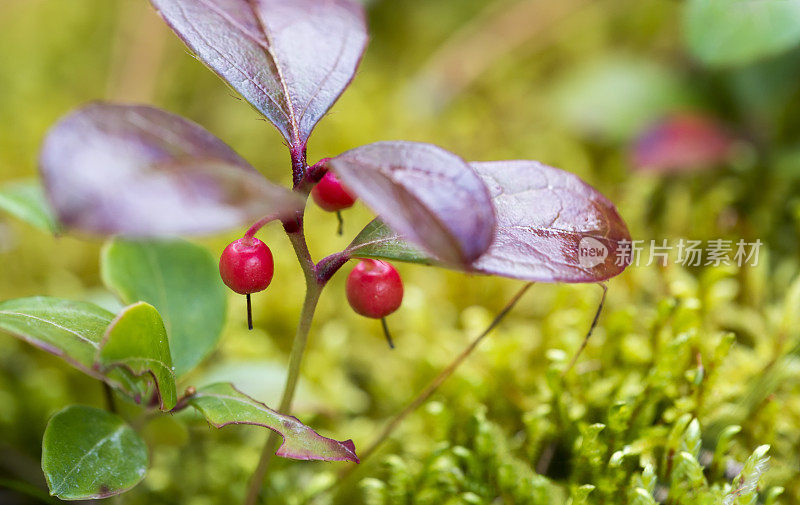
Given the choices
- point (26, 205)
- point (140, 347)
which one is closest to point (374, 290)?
point (140, 347)

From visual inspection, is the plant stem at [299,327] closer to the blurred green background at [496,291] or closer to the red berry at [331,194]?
the red berry at [331,194]

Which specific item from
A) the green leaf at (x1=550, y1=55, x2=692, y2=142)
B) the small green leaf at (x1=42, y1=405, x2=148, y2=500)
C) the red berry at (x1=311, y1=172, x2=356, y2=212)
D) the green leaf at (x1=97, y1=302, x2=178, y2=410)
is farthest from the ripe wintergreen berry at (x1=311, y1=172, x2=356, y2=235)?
the green leaf at (x1=550, y1=55, x2=692, y2=142)

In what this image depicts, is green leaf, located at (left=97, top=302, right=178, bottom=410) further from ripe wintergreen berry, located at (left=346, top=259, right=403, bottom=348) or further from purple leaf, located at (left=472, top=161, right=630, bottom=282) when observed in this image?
purple leaf, located at (left=472, top=161, right=630, bottom=282)

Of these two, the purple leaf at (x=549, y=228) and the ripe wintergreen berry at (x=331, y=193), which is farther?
the ripe wintergreen berry at (x=331, y=193)

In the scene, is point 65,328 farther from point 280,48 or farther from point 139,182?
point 280,48

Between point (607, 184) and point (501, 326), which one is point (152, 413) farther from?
point (607, 184)

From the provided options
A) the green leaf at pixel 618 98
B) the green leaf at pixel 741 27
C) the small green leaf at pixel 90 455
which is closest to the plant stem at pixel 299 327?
the small green leaf at pixel 90 455

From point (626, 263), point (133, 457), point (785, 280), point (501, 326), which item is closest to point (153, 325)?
point (133, 457)
